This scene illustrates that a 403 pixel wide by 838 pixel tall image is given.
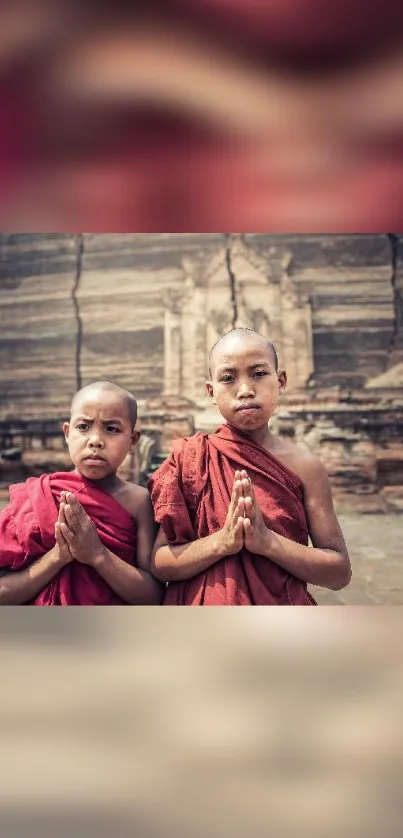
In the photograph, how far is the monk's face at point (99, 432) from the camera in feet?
2.99

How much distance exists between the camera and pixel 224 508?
2.78 feet

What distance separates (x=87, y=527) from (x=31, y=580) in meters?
0.10

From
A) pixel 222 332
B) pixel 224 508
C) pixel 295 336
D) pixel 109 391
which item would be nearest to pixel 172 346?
pixel 222 332

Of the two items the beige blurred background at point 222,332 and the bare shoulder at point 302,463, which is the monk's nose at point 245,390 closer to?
the bare shoulder at point 302,463

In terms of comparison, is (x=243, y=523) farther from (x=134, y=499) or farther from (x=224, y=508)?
(x=134, y=499)

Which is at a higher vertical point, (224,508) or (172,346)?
(172,346)

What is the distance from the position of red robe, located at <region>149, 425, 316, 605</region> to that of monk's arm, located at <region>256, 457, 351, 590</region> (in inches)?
0.6

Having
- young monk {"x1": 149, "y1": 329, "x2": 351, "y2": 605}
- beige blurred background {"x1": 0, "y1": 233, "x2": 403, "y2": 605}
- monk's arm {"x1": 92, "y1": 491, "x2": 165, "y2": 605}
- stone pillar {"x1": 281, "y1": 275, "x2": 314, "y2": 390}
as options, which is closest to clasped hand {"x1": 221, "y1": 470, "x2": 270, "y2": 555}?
young monk {"x1": 149, "y1": 329, "x2": 351, "y2": 605}

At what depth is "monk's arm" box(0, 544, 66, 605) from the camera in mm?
822

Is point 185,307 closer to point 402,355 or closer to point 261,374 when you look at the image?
point 402,355

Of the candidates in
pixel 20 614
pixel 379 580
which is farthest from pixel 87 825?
pixel 379 580

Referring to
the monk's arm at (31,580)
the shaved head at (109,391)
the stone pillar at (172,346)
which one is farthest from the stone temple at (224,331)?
the monk's arm at (31,580)

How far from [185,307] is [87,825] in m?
3.14

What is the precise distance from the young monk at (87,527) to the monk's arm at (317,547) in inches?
6.2
